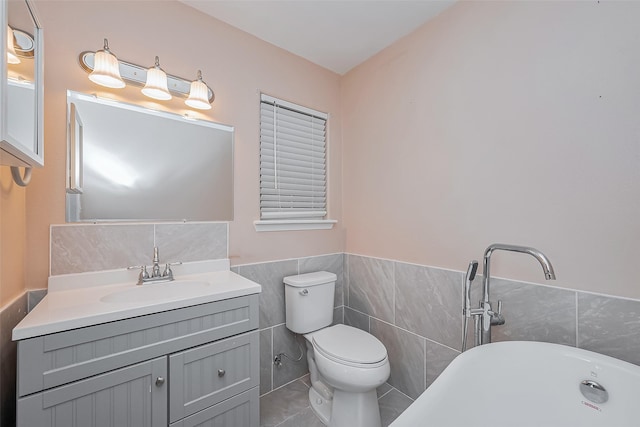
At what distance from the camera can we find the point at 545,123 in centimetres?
127

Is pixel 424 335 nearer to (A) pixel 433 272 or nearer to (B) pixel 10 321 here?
(A) pixel 433 272

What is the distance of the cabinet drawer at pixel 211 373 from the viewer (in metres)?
1.14

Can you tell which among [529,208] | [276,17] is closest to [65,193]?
[276,17]

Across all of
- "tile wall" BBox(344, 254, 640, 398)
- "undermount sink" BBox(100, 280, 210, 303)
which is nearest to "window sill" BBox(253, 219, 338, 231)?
"tile wall" BBox(344, 254, 640, 398)

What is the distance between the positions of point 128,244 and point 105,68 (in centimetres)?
88

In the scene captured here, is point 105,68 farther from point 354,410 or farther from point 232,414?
point 354,410

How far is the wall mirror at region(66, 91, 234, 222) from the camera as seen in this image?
4.35ft

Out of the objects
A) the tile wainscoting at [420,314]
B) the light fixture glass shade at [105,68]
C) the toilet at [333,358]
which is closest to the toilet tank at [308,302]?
the toilet at [333,358]

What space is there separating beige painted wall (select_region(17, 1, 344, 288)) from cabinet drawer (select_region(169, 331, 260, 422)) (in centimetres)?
61

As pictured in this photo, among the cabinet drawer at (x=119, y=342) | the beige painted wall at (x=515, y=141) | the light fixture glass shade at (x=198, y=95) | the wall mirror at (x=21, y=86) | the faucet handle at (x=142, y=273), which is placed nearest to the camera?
the wall mirror at (x=21, y=86)

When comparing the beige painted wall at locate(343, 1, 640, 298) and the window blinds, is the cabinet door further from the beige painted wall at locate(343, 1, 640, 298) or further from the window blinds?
the beige painted wall at locate(343, 1, 640, 298)

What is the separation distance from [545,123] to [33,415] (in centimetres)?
235

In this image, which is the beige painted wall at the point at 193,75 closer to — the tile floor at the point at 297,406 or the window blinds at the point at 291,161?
the window blinds at the point at 291,161

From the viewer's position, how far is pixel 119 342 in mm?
1021
